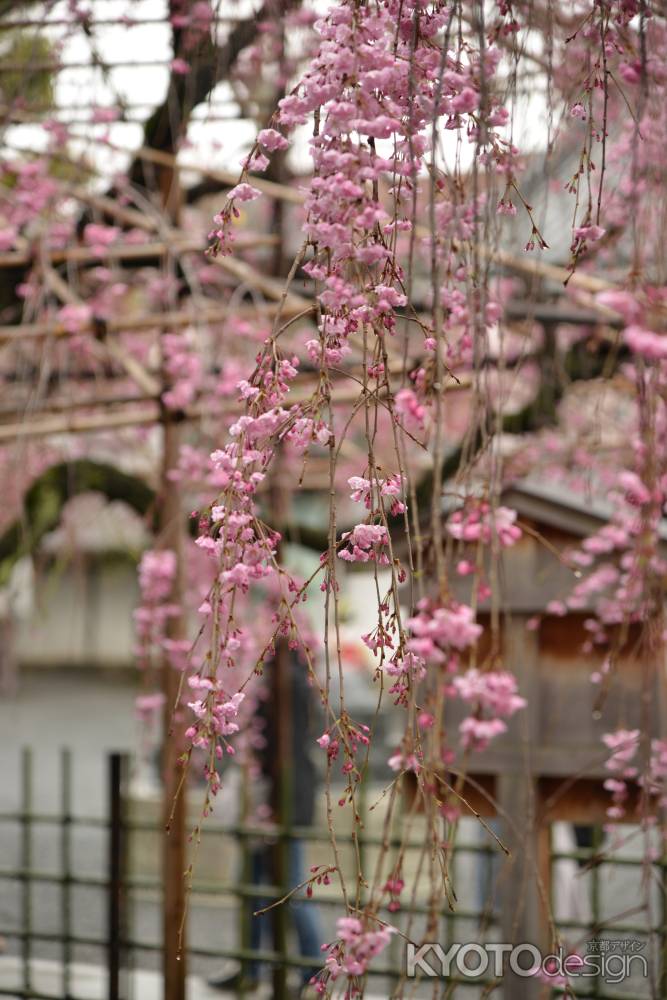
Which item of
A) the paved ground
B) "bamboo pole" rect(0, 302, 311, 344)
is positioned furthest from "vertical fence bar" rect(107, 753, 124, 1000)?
"bamboo pole" rect(0, 302, 311, 344)

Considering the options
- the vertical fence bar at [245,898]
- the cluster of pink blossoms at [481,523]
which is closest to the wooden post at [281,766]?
the vertical fence bar at [245,898]

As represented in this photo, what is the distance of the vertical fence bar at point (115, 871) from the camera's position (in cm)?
335

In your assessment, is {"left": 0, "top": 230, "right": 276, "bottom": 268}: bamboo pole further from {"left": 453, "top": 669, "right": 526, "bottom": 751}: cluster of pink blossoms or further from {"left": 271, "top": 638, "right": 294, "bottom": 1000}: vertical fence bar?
{"left": 453, "top": 669, "right": 526, "bottom": 751}: cluster of pink blossoms

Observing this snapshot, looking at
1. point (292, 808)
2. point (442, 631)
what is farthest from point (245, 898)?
point (442, 631)

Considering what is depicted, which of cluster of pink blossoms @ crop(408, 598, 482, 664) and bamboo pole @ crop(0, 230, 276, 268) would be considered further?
bamboo pole @ crop(0, 230, 276, 268)

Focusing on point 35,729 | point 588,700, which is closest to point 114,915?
point 588,700

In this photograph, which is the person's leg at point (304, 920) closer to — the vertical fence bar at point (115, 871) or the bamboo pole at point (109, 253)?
the vertical fence bar at point (115, 871)

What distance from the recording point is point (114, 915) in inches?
135

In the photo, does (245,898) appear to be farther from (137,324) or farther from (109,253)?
(109,253)

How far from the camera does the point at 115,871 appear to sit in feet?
11.6

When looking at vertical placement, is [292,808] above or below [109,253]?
below

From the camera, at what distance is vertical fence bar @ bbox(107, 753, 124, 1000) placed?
132 inches

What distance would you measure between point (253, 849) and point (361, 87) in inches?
174

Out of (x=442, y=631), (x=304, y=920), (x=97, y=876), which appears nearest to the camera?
(x=442, y=631)
